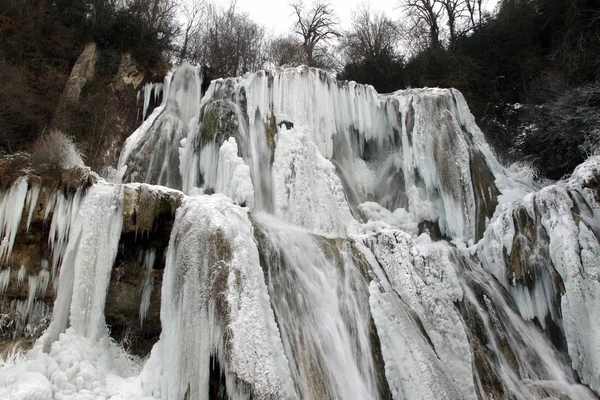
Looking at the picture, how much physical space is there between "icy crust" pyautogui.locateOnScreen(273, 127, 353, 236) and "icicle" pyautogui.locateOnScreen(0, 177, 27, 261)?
485cm

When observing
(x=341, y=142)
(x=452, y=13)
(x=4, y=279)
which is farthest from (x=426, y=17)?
(x=4, y=279)

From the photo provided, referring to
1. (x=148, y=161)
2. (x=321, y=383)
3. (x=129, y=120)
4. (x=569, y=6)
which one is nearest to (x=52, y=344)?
(x=321, y=383)

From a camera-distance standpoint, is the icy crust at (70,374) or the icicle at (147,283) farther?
the icicle at (147,283)

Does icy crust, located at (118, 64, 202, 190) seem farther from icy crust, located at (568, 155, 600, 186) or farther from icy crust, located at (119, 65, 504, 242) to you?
icy crust, located at (568, 155, 600, 186)

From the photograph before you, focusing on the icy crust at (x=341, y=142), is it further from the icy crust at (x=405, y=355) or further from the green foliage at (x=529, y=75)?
the icy crust at (x=405, y=355)

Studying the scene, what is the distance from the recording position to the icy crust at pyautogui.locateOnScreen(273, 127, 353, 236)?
1006cm

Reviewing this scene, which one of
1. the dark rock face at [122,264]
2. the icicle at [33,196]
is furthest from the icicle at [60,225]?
the icicle at [33,196]

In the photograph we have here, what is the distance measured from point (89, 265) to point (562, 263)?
26.4 feet

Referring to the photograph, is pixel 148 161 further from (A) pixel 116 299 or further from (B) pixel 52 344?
(B) pixel 52 344

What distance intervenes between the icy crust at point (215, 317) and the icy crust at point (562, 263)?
17.0 feet

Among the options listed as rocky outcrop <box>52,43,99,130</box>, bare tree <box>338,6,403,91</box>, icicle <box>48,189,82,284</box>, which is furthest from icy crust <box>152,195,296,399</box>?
bare tree <box>338,6,403,91</box>

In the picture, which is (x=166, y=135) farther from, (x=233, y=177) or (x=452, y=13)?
(x=452, y=13)

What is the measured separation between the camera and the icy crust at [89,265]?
6.51 meters

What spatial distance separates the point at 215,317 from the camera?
582cm
